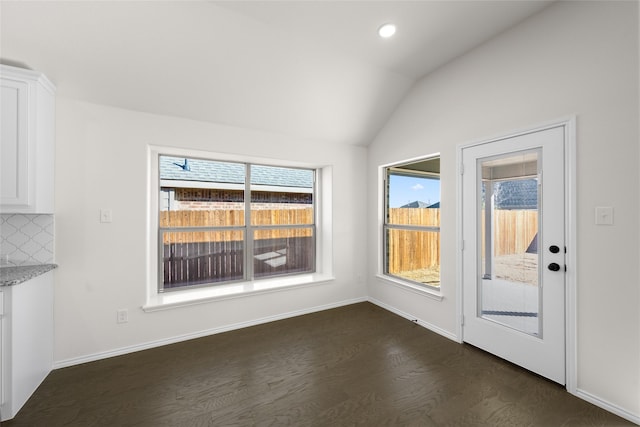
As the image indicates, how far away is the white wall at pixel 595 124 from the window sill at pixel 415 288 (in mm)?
1227

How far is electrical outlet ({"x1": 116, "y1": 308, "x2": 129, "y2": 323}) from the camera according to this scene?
2619 millimetres

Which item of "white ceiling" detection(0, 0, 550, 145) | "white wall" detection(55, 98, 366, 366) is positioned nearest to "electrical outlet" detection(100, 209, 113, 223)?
"white wall" detection(55, 98, 366, 366)

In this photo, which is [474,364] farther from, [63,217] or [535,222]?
[63,217]

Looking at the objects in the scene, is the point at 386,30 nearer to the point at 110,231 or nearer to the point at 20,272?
the point at 110,231

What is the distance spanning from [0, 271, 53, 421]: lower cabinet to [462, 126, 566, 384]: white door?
3.71 metres

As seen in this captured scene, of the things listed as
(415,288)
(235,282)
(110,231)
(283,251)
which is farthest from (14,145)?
(415,288)

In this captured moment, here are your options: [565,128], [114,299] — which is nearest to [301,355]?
[114,299]

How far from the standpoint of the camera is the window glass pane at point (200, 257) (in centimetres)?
324

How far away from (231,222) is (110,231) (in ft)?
4.29

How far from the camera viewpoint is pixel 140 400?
197 cm

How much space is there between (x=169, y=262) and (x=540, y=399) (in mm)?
3749

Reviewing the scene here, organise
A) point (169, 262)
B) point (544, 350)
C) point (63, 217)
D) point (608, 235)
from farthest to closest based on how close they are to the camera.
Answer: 1. point (169, 262)
2. point (63, 217)
3. point (544, 350)
4. point (608, 235)

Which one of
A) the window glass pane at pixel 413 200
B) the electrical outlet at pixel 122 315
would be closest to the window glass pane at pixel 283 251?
the window glass pane at pixel 413 200

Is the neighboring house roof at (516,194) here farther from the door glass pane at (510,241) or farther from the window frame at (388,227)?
the window frame at (388,227)
